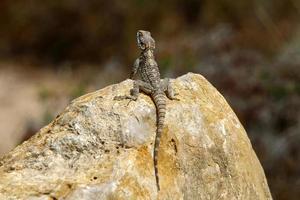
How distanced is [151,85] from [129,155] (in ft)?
3.60

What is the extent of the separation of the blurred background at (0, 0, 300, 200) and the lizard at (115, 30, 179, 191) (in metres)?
5.82

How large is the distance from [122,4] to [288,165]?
10629 mm

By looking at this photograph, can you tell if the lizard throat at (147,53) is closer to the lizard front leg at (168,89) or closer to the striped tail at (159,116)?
the lizard front leg at (168,89)

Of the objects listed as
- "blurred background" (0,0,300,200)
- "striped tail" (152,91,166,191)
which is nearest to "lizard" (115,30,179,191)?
"striped tail" (152,91,166,191)

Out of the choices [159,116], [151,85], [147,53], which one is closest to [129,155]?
[159,116]

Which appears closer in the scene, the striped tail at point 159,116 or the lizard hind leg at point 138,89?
the striped tail at point 159,116

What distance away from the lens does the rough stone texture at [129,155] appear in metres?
5.54

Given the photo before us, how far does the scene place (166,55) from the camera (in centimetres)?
1786

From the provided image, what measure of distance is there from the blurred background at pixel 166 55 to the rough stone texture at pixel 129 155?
6.69 meters

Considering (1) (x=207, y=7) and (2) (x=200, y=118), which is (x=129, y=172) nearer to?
(2) (x=200, y=118)

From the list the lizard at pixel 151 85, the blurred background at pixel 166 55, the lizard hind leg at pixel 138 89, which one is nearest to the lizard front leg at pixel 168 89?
the lizard at pixel 151 85

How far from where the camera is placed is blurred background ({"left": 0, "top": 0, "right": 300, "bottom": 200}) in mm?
14648

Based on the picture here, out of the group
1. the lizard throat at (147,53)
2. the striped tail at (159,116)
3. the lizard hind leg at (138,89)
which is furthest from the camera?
the lizard throat at (147,53)

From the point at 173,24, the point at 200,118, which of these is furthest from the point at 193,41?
the point at 200,118
